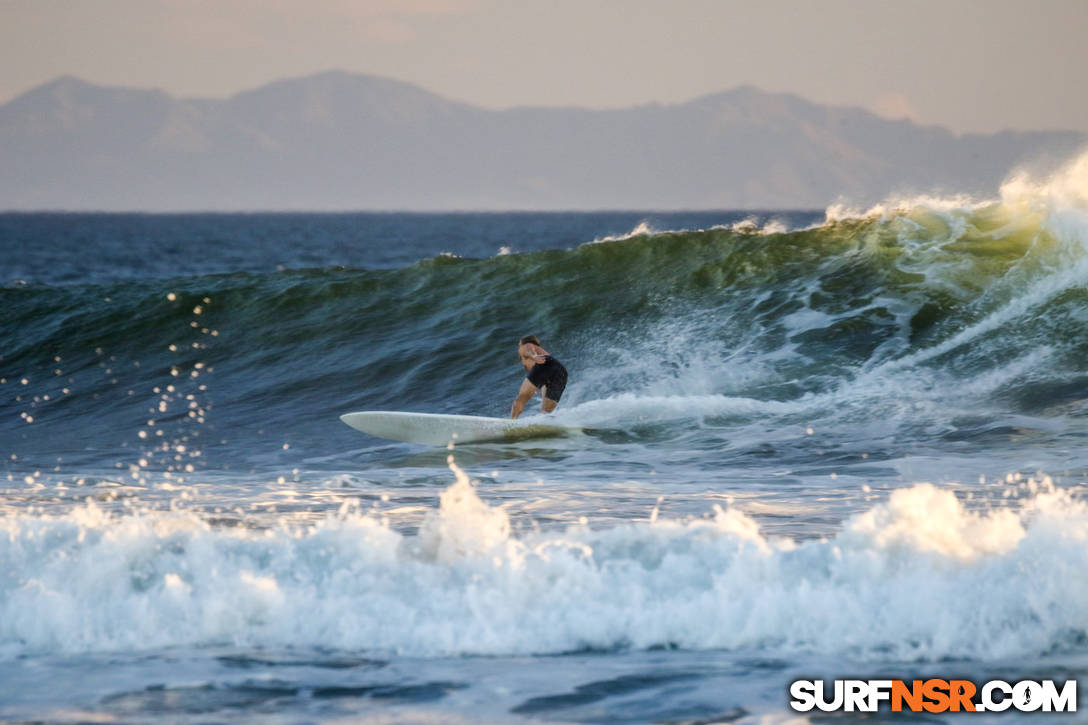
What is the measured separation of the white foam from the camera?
571cm

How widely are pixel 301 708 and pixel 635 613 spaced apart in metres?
1.75

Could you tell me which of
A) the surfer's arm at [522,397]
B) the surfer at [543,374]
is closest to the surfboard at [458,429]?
the surfer's arm at [522,397]

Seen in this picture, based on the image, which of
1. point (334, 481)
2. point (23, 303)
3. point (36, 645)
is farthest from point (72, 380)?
point (36, 645)

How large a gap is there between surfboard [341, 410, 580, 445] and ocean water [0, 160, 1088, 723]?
0.30 meters

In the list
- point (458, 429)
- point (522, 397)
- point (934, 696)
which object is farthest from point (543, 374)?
point (934, 696)

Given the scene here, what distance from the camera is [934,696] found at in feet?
16.2

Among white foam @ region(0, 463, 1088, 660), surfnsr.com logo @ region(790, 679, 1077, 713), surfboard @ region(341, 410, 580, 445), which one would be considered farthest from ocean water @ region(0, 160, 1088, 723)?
surfboard @ region(341, 410, 580, 445)

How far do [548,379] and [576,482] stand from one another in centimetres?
324

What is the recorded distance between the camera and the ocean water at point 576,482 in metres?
5.49

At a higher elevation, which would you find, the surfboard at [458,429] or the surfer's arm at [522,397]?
the surfer's arm at [522,397]

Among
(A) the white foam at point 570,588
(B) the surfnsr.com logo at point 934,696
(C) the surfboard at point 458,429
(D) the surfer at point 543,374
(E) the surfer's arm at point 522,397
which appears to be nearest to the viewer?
(B) the surfnsr.com logo at point 934,696

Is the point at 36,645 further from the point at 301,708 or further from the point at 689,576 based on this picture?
the point at 689,576

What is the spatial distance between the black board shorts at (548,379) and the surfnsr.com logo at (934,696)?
803 centimetres

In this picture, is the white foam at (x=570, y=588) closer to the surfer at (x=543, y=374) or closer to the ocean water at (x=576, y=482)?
the ocean water at (x=576, y=482)
